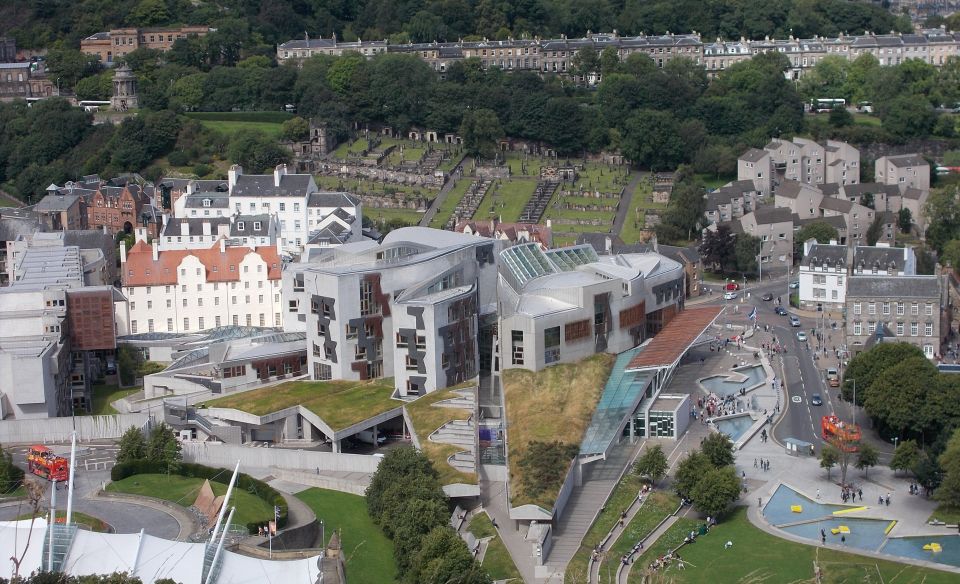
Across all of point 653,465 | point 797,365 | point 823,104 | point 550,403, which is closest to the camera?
point 653,465

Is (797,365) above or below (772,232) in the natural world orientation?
below

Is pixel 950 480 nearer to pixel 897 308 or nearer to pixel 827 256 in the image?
pixel 897 308

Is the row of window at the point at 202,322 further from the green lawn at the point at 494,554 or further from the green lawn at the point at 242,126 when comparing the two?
the green lawn at the point at 242,126

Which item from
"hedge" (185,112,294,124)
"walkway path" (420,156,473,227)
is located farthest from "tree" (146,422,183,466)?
"hedge" (185,112,294,124)

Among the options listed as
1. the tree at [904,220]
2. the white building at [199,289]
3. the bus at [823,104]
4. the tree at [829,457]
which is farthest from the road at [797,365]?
the bus at [823,104]

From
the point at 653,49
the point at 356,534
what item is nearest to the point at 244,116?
the point at 653,49

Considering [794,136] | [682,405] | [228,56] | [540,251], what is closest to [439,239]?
[540,251]
